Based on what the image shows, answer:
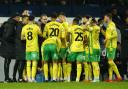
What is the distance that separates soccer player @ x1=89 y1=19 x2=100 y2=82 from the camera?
20516 millimetres

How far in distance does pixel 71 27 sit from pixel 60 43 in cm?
57

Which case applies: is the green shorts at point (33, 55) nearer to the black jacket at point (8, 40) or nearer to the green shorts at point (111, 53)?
the black jacket at point (8, 40)

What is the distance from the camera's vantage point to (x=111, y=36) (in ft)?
67.6

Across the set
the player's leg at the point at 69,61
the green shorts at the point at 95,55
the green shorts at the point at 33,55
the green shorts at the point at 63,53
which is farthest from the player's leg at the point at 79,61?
the green shorts at the point at 33,55

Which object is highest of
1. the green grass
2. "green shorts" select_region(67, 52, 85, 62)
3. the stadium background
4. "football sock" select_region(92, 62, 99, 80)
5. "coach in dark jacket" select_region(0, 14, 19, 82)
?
the stadium background

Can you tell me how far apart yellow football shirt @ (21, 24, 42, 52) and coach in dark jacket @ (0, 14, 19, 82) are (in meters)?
0.45

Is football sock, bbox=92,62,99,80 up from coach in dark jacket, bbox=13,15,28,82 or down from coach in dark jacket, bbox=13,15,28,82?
down

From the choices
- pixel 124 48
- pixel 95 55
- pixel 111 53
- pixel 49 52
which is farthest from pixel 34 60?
pixel 124 48

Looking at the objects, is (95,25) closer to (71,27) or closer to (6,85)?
(71,27)

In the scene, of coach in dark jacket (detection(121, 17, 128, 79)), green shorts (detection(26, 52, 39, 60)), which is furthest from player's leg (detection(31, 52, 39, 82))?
coach in dark jacket (detection(121, 17, 128, 79))

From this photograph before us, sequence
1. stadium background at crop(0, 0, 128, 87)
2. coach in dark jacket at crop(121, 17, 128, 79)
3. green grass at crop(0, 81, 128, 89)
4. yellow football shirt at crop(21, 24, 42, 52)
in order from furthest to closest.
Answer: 1. stadium background at crop(0, 0, 128, 87)
2. coach in dark jacket at crop(121, 17, 128, 79)
3. yellow football shirt at crop(21, 24, 42, 52)
4. green grass at crop(0, 81, 128, 89)

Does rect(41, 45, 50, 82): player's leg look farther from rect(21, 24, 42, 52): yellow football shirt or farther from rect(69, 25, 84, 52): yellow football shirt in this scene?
rect(69, 25, 84, 52): yellow football shirt

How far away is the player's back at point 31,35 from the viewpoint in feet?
66.8

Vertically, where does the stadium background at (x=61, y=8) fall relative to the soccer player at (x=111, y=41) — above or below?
above
